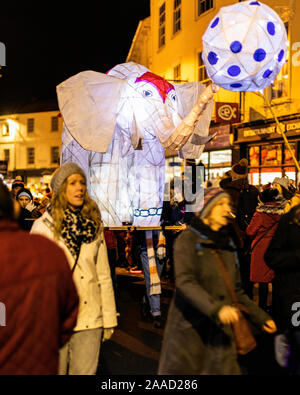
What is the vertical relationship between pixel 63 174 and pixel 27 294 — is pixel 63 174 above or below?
above

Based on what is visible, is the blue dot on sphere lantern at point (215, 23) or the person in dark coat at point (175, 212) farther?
the person in dark coat at point (175, 212)

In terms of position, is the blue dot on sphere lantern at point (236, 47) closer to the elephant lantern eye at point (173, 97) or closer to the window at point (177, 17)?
the elephant lantern eye at point (173, 97)

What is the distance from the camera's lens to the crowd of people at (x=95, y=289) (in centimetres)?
247

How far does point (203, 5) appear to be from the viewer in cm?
2089

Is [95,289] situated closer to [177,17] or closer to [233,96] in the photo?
[233,96]

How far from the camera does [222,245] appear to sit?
144 inches

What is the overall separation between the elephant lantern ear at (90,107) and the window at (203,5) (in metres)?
15.2

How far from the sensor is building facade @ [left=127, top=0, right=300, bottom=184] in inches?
620

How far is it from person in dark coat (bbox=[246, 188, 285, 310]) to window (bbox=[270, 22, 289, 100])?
32.2 ft

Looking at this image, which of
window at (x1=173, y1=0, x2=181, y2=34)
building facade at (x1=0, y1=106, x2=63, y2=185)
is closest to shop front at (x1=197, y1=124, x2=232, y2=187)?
window at (x1=173, y1=0, x2=181, y2=34)

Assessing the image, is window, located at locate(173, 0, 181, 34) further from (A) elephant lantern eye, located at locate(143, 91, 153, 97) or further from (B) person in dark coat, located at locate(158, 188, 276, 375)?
(B) person in dark coat, located at locate(158, 188, 276, 375)

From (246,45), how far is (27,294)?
3.92 meters

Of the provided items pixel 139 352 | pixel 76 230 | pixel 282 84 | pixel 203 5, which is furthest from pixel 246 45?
pixel 203 5

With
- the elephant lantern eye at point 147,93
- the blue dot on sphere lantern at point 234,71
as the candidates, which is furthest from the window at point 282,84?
the blue dot on sphere lantern at point 234,71
